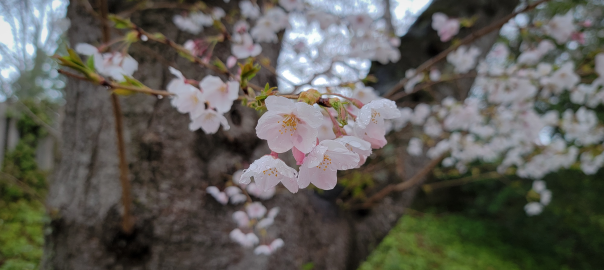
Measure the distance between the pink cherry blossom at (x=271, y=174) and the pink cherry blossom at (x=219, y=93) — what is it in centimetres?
13

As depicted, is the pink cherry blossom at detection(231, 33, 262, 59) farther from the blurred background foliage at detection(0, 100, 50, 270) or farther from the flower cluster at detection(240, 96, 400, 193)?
the blurred background foliage at detection(0, 100, 50, 270)

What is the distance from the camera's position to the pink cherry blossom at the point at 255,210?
0.97 meters

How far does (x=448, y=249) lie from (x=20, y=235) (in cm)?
563

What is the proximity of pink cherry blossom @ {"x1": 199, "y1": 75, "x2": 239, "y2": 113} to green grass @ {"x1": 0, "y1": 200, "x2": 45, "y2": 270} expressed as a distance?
2.58 meters

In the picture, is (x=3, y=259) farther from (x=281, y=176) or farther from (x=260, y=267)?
(x=281, y=176)

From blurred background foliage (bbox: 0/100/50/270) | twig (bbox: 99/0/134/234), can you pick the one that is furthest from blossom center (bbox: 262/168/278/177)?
blurred background foliage (bbox: 0/100/50/270)

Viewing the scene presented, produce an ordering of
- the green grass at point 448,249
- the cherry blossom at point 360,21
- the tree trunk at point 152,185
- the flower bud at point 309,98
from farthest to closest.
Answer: the green grass at point 448,249 → the cherry blossom at point 360,21 → the tree trunk at point 152,185 → the flower bud at point 309,98

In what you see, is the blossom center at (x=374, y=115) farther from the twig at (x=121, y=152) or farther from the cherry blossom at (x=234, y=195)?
the cherry blossom at (x=234, y=195)

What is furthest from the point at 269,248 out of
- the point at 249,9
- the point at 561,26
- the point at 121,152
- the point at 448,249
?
the point at 448,249

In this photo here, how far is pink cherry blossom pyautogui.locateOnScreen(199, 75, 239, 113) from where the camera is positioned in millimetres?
491

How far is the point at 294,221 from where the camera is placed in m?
1.08

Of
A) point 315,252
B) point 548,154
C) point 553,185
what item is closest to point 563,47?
point 553,185

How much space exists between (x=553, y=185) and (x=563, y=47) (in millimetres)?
2002

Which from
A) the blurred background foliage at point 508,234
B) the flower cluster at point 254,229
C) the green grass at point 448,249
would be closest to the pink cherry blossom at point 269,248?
the flower cluster at point 254,229
